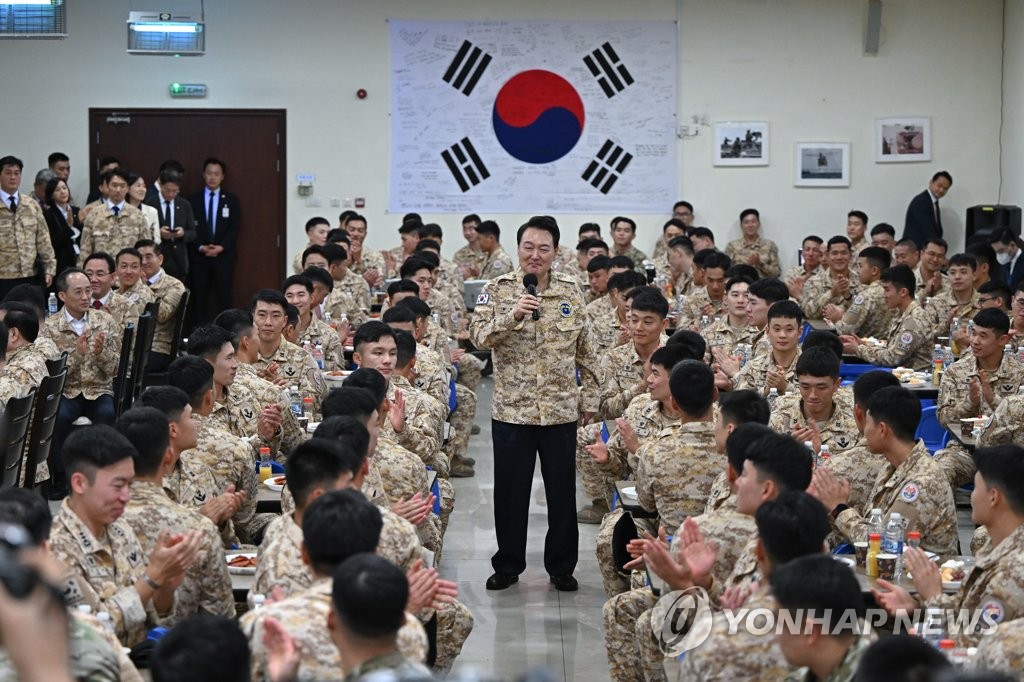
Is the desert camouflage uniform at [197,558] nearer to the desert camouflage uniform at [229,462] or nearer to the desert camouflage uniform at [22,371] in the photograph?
the desert camouflage uniform at [229,462]

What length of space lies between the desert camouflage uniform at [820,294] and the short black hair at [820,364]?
5.95 meters

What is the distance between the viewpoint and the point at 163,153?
1534cm

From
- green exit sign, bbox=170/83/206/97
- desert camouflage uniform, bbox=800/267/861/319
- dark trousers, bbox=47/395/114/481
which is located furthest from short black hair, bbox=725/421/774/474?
green exit sign, bbox=170/83/206/97

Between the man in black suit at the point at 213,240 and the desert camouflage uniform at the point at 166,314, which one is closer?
the desert camouflage uniform at the point at 166,314

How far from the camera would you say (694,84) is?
1535cm

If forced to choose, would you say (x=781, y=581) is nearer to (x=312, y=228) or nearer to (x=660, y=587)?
(x=660, y=587)

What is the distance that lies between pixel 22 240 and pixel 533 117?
5.99 m

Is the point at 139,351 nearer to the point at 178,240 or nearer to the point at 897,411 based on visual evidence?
the point at 178,240

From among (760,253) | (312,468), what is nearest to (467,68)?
(760,253)

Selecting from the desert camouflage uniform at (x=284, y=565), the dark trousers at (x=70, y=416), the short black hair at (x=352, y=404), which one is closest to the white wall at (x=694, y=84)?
the dark trousers at (x=70, y=416)

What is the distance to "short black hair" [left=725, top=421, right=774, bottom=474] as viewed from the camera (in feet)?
15.6

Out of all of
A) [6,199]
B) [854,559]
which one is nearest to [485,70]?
[6,199]

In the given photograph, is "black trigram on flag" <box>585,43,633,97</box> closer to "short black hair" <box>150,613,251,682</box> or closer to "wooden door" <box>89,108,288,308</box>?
"wooden door" <box>89,108,288,308</box>

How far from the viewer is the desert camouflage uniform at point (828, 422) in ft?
20.8
